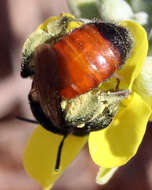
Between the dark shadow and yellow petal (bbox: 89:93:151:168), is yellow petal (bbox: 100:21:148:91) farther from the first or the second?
the dark shadow

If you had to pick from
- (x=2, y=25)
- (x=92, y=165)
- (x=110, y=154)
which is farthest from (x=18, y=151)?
(x=110, y=154)

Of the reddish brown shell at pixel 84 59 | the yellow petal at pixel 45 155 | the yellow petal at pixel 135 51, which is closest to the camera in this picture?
the reddish brown shell at pixel 84 59

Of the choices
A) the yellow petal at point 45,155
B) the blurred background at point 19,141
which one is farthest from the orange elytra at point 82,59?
the blurred background at point 19,141

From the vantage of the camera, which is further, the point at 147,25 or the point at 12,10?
the point at 12,10

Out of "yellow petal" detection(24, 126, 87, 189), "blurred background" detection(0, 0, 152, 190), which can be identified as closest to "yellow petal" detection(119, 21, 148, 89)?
"yellow petal" detection(24, 126, 87, 189)

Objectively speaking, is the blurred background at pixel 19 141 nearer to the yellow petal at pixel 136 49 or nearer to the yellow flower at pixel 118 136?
the yellow flower at pixel 118 136

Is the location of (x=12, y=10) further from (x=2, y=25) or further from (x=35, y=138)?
(x=35, y=138)

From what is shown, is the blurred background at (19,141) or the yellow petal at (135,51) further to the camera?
the blurred background at (19,141)
